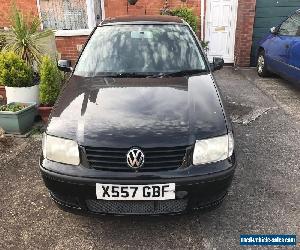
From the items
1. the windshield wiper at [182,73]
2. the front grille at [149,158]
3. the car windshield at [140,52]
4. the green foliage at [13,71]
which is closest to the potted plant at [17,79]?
the green foliage at [13,71]

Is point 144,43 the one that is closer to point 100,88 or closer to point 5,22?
point 100,88

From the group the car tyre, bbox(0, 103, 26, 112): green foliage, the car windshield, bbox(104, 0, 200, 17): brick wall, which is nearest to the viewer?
the car windshield

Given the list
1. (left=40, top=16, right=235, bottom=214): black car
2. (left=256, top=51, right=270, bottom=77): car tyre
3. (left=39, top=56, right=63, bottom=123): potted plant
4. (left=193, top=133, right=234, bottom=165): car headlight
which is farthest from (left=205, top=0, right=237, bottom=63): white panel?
Result: (left=193, top=133, right=234, bottom=165): car headlight

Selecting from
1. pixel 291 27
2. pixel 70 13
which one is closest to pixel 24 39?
pixel 70 13

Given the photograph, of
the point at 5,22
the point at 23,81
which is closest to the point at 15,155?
the point at 23,81

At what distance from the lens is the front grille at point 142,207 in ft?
8.40

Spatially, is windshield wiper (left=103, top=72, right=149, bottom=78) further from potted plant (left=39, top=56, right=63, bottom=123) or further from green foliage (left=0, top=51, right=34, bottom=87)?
green foliage (left=0, top=51, right=34, bottom=87)

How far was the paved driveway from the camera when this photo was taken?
2.79 meters

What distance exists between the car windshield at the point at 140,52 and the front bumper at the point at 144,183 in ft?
4.25

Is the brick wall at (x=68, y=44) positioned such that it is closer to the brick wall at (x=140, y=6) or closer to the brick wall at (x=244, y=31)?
the brick wall at (x=140, y=6)

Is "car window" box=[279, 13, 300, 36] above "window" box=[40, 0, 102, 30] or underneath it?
underneath

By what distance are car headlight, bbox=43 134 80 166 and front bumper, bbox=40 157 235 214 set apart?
0.18 feet

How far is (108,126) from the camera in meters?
2.62

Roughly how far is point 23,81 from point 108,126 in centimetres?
320
